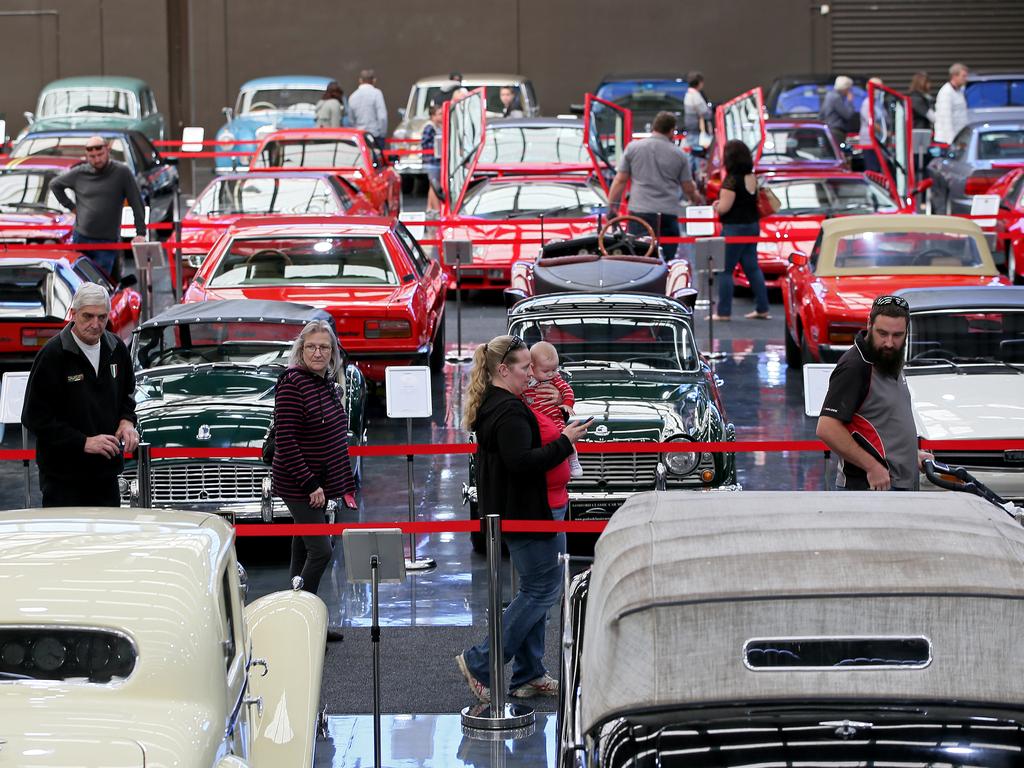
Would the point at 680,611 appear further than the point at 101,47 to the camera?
No

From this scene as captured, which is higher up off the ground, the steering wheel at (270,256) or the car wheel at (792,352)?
the steering wheel at (270,256)

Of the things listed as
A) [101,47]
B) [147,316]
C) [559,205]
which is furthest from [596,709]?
[101,47]

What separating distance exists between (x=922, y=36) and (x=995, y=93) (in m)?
7.48

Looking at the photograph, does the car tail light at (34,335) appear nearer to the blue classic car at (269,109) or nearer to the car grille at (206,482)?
the car grille at (206,482)

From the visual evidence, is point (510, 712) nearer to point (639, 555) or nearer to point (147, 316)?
point (639, 555)

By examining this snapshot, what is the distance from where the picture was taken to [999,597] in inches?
170

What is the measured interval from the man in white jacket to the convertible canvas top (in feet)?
68.9

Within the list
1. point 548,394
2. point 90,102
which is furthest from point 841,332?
point 90,102

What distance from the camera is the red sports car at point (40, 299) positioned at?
13.2 m

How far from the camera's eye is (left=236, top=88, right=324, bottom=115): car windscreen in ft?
92.5

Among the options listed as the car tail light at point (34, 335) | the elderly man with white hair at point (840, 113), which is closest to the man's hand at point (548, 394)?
the car tail light at point (34, 335)

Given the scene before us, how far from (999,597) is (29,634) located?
2.69 metres

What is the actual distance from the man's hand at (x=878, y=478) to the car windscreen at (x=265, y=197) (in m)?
11.3

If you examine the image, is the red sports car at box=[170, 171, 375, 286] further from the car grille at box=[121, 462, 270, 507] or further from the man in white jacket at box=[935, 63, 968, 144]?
the man in white jacket at box=[935, 63, 968, 144]
